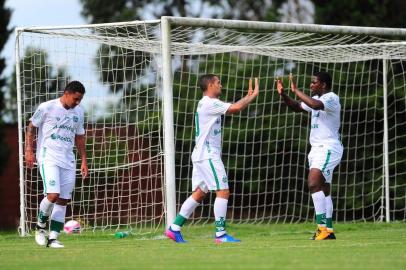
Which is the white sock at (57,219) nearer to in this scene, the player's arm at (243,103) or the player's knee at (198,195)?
the player's knee at (198,195)

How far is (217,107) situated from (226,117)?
8935mm

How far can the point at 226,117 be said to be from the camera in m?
22.6

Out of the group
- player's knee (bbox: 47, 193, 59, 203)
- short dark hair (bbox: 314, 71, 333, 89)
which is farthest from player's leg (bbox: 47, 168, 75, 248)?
short dark hair (bbox: 314, 71, 333, 89)

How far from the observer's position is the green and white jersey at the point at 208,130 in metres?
13.8

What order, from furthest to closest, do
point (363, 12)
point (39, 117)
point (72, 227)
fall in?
point (363, 12), point (72, 227), point (39, 117)

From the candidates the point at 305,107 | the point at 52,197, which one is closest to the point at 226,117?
the point at 305,107

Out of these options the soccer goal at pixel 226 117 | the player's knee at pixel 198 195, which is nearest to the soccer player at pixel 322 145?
the player's knee at pixel 198 195

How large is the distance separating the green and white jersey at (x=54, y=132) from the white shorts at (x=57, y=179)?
0.23 feet

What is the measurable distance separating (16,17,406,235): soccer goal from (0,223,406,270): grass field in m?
1.65

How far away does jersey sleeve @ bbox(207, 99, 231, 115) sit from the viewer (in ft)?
44.8

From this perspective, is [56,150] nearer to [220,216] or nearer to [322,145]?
[220,216]

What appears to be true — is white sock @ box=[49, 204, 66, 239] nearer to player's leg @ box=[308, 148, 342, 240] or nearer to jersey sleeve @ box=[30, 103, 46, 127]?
jersey sleeve @ box=[30, 103, 46, 127]

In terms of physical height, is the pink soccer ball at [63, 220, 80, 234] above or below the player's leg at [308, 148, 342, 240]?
below

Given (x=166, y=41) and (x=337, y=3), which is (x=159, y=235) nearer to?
(x=166, y=41)
